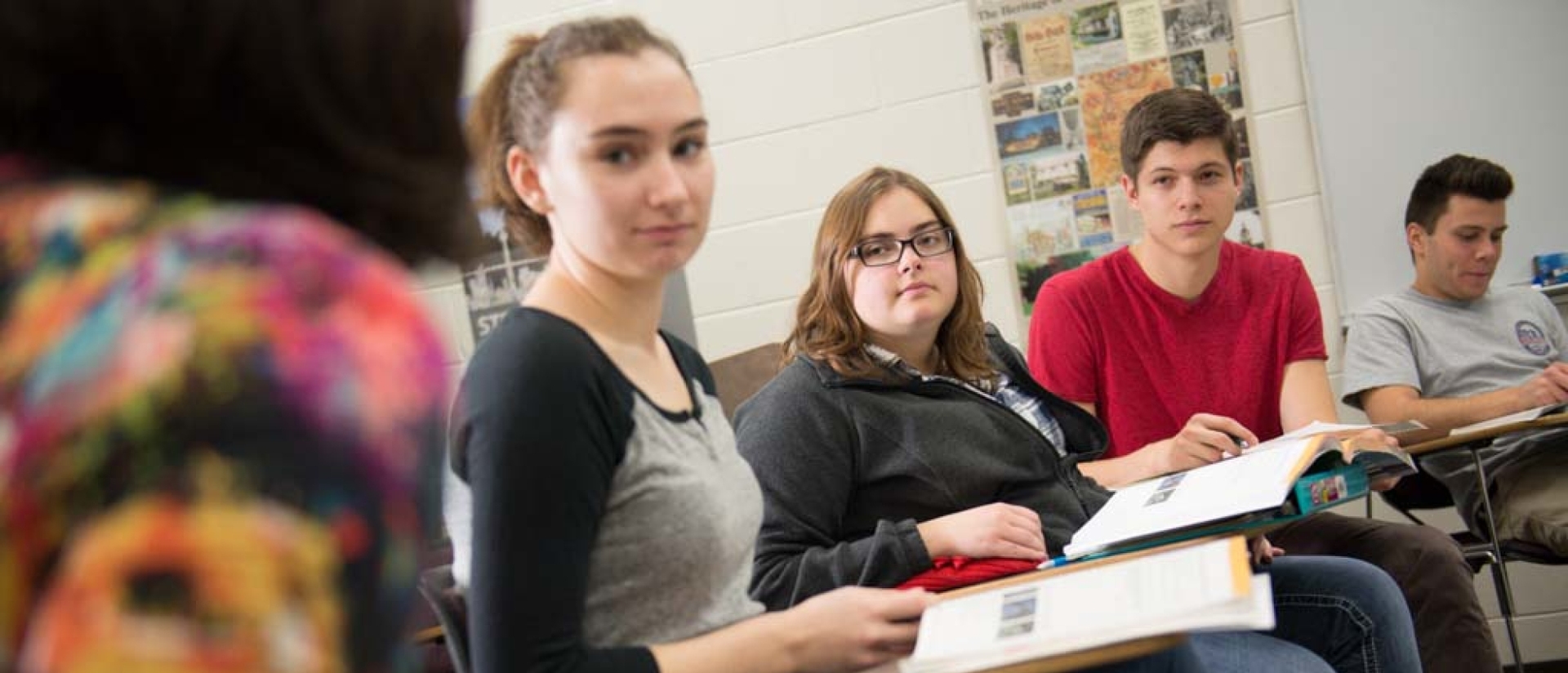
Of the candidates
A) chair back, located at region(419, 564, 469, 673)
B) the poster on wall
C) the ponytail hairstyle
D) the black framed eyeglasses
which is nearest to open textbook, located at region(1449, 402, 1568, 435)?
the black framed eyeglasses

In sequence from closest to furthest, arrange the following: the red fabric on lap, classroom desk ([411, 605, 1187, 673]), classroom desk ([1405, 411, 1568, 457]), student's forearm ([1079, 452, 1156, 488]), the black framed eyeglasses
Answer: classroom desk ([411, 605, 1187, 673]) < the red fabric on lap < the black framed eyeglasses < student's forearm ([1079, 452, 1156, 488]) < classroom desk ([1405, 411, 1568, 457])

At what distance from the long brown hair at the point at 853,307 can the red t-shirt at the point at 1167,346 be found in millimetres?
394

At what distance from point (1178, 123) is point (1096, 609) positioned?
1605 mm

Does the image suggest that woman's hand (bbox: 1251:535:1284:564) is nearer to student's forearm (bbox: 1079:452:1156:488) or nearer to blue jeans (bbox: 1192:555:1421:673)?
blue jeans (bbox: 1192:555:1421:673)

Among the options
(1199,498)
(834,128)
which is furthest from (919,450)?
(834,128)

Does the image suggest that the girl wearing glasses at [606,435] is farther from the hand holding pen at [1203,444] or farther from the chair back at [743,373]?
the chair back at [743,373]

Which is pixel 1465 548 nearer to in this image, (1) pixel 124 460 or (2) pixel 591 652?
(2) pixel 591 652

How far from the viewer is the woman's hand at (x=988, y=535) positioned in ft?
5.47

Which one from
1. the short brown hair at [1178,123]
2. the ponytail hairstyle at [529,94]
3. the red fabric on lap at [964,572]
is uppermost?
the ponytail hairstyle at [529,94]

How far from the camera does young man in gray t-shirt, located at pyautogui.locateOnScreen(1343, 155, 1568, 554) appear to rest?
119 inches

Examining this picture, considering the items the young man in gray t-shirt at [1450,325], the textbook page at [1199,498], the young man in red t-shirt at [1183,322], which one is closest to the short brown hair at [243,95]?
the textbook page at [1199,498]

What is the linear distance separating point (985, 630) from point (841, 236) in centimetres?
105

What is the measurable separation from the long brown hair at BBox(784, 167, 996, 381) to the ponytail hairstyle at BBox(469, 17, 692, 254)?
68cm

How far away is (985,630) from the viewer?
112cm
